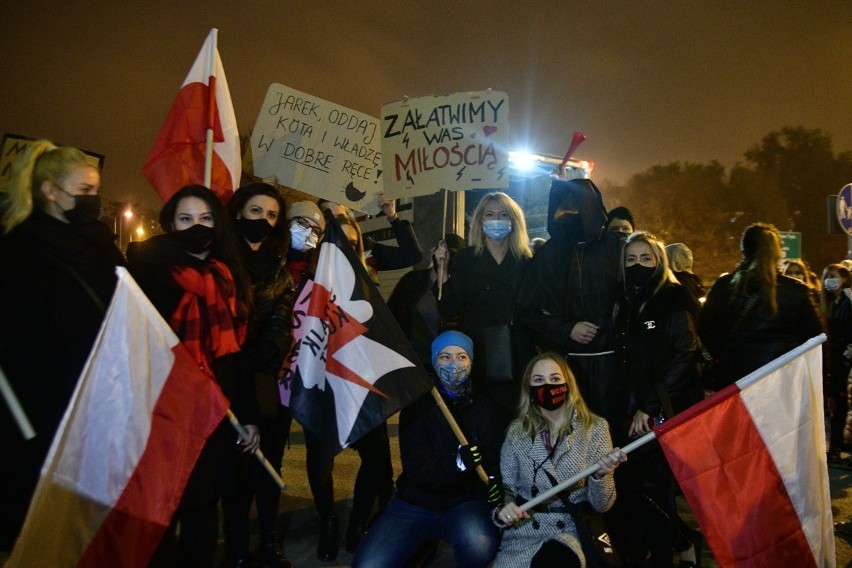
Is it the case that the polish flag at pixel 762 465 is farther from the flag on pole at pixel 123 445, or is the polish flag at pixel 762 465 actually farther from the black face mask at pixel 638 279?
the flag on pole at pixel 123 445

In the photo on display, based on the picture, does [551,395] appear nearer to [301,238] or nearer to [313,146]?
[301,238]

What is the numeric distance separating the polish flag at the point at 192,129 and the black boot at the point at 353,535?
253 centimetres

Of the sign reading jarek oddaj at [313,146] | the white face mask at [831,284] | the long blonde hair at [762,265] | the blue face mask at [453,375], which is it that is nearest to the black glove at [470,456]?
the blue face mask at [453,375]

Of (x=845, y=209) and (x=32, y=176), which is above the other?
(x=845, y=209)

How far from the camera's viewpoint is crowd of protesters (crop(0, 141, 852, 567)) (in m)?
3.02

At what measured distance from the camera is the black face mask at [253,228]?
3.98m

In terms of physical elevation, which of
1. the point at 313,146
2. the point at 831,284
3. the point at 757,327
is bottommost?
the point at 757,327

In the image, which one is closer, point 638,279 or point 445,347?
point 445,347

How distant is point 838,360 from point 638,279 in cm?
422

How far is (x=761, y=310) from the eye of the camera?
16.6 ft

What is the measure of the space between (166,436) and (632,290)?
2.80 m

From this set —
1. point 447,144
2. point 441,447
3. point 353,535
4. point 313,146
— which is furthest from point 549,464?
point 313,146

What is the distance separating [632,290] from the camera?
4293 millimetres

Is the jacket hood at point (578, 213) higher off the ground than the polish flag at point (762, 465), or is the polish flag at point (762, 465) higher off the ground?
the jacket hood at point (578, 213)
